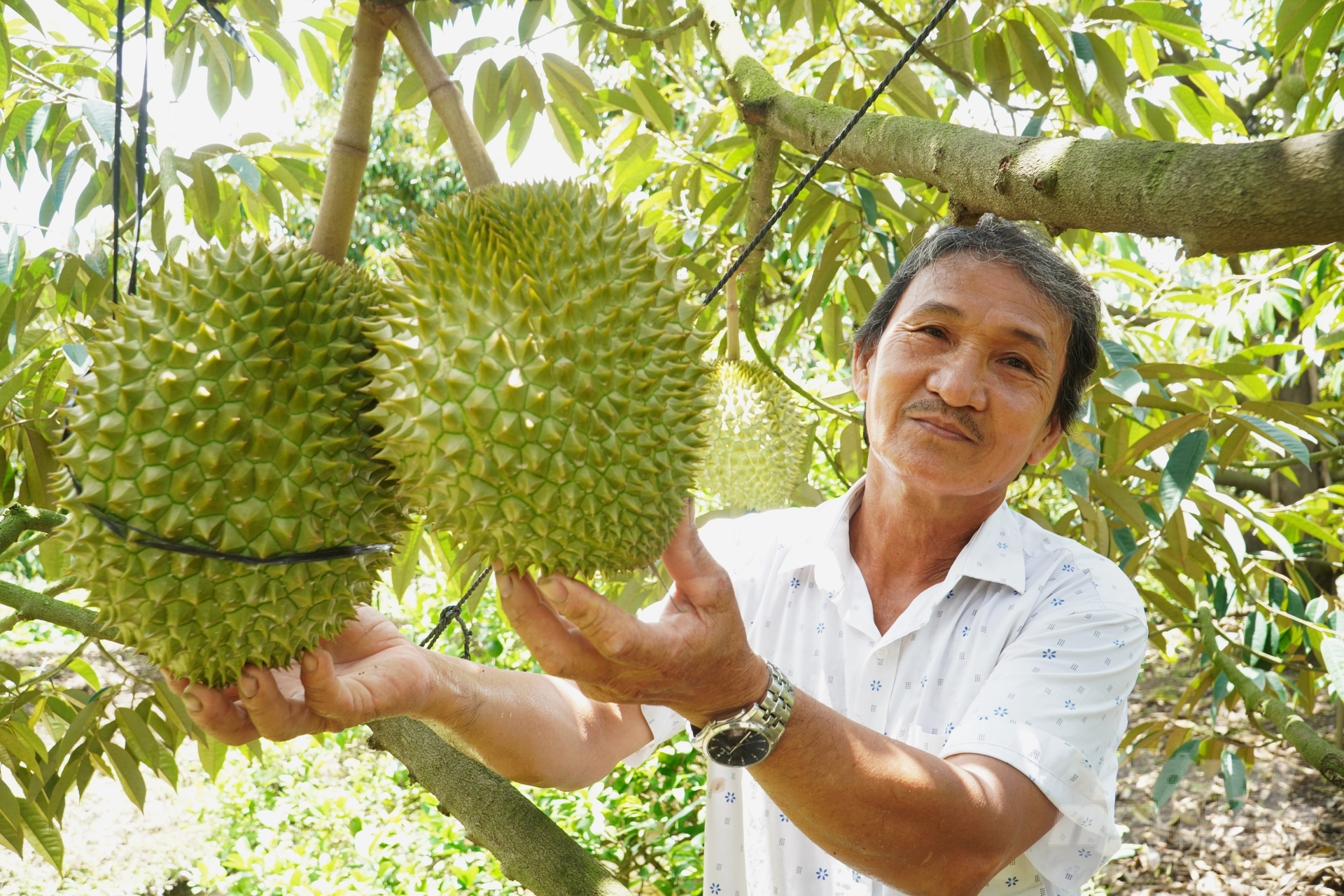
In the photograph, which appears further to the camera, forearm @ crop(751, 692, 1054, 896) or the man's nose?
the man's nose

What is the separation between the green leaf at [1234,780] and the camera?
89.4 inches

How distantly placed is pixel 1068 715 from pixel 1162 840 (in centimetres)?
307

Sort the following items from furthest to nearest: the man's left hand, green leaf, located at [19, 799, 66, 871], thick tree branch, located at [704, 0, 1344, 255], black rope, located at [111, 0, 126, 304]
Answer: green leaf, located at [19, 799, 66, 871] < the man's left hand < black rope, located at [111, 0, 126, 304] < thick tree branch, located at [704, 0, 1344, 255]

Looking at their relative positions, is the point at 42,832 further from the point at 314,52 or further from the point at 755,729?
the point at 314,52

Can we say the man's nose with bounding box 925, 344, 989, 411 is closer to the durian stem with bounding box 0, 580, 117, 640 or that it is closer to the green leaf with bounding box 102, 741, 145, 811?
the durian stem with bounding box 0, 580, 117, 640

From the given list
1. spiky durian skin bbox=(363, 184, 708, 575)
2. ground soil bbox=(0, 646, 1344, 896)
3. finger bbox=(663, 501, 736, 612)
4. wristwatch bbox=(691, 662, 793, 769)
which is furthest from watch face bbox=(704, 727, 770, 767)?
ground soil bbox=(0, 646, 1344, 896)

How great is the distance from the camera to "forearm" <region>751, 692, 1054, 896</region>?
117 cm

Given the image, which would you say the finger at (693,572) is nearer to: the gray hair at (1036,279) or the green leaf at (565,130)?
the gray hair at (1036,279)

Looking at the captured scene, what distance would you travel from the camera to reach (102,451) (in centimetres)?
90

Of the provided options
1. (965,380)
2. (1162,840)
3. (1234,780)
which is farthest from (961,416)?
(1162,840)

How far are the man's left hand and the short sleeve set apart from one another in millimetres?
395

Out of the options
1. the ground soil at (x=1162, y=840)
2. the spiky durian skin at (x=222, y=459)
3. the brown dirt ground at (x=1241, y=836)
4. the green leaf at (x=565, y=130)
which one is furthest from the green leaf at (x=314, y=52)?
the brown dirt ground at (x=1241, y=836)

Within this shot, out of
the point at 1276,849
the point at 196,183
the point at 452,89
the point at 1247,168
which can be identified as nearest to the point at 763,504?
the point at 196,183

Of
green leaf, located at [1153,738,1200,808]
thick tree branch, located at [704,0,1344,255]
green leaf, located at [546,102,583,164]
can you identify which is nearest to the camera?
thick tree branch, located at [704,0,1344,255]
